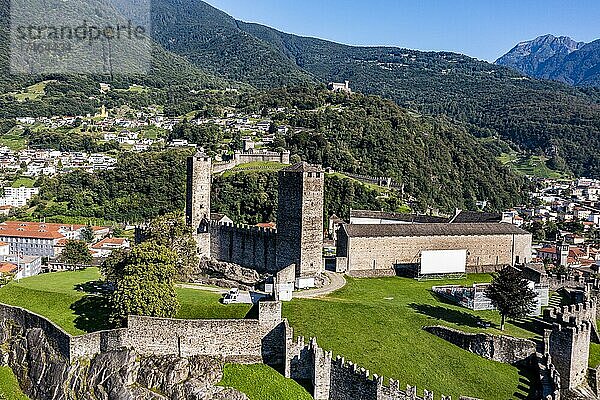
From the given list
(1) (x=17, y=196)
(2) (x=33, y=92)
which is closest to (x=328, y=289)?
(1) (x=17, y=196)

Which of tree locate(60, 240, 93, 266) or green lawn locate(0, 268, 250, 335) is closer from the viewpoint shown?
green lawn locate(0, 268, 250, 335)

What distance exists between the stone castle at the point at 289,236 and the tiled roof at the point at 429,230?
5651 mm

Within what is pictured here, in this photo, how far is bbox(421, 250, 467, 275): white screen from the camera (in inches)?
1727

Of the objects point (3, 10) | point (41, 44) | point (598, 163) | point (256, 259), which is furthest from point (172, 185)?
point (598, 163)

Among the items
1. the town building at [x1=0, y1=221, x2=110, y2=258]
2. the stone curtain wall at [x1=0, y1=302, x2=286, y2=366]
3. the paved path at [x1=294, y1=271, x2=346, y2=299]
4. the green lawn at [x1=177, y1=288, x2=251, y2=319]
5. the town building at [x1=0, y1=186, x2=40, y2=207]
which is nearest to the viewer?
the stone curtain wall at [x1=0, y1=302, x2=286, y2=366]

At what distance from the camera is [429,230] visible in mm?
45781

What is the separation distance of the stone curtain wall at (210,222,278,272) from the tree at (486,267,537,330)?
41.8ft

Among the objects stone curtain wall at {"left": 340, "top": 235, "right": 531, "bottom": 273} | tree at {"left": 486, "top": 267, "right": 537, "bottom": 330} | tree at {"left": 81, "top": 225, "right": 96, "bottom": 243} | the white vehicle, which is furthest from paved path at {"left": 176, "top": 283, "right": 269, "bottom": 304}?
tree at {"left": 81, "top": 225, "right": 96, "bottom": 243}

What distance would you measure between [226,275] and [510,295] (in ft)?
51.4

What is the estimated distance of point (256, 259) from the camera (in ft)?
133

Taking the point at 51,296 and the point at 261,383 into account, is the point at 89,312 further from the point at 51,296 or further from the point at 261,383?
the point at 261,383

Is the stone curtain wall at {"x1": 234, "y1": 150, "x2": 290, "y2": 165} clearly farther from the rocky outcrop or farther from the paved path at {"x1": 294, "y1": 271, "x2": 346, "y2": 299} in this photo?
the rocky outcrop

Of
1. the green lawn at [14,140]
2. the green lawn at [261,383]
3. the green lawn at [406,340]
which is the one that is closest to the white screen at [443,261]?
the green lawn at [406,340]

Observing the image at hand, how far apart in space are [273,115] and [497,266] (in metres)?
90.0
